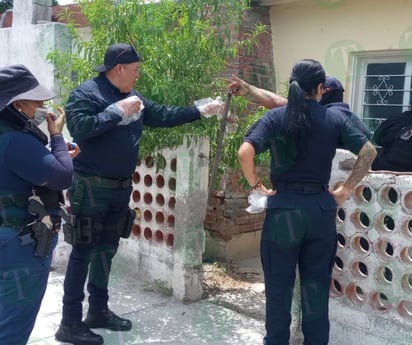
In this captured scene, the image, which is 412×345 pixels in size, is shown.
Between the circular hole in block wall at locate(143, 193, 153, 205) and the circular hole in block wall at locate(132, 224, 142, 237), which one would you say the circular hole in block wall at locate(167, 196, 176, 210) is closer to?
the circular hole in block wall at locate(143, 193, 153, 205)

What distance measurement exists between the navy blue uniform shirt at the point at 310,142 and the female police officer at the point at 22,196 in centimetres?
113

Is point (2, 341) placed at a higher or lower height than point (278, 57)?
lower

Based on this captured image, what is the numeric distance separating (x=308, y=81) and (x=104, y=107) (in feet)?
4.62

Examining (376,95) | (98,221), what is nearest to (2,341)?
(98,221)

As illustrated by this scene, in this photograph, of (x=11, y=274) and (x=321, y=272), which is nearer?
(x=11, y=274)

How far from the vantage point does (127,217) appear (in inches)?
153

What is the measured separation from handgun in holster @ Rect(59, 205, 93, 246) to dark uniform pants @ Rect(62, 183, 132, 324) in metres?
0.03

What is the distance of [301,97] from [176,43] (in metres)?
1.59

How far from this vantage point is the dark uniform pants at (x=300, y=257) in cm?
304

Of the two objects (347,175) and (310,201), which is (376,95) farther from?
(310,201)

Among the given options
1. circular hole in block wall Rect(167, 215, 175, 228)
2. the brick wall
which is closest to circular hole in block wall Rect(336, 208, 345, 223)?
circular hole in block wall Rect(167, 215, 175, 228)

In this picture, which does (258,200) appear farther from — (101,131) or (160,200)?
(160,200)

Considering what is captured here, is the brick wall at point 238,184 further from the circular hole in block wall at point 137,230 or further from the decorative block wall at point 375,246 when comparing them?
the decorative block wall at point 375,246

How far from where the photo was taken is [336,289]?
12.2 feet
